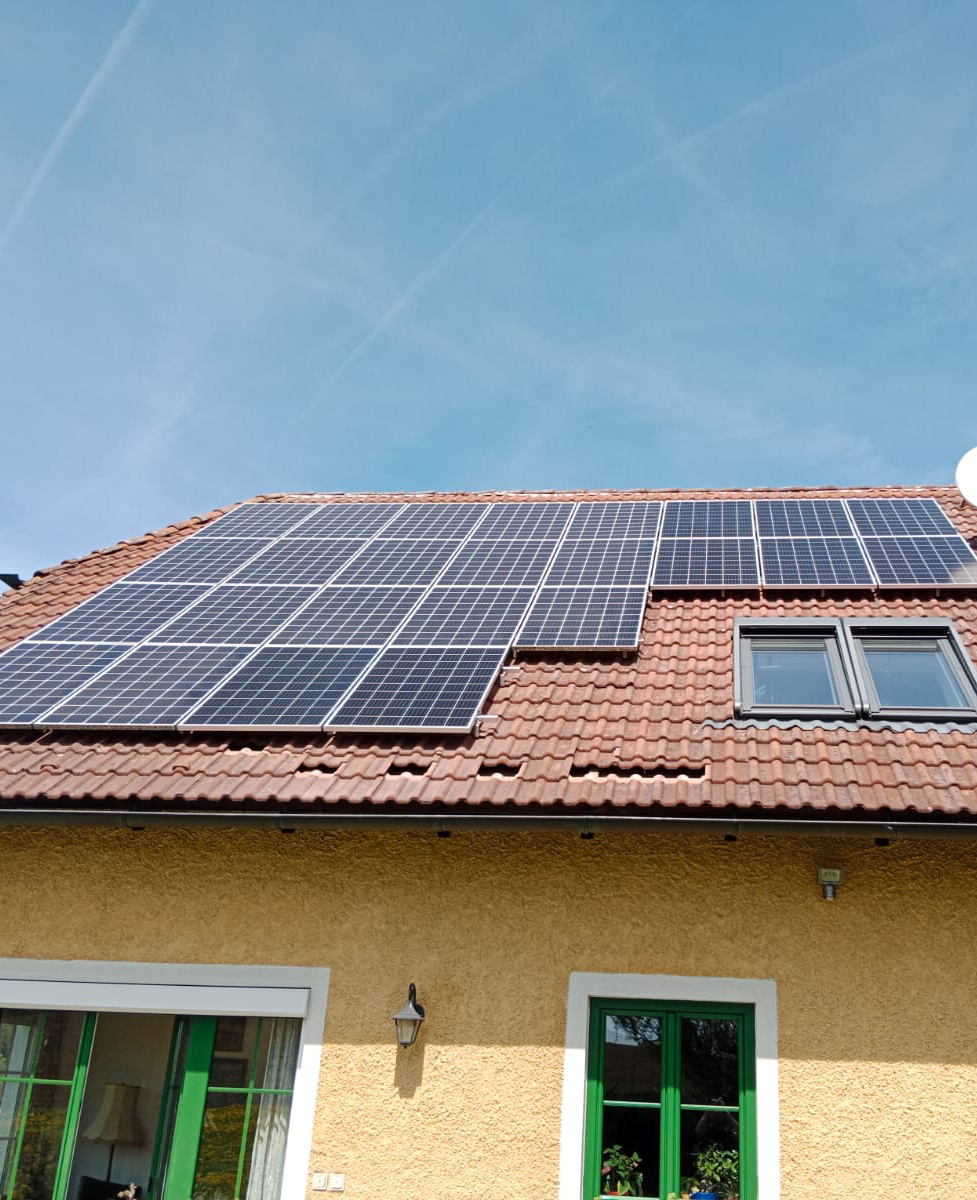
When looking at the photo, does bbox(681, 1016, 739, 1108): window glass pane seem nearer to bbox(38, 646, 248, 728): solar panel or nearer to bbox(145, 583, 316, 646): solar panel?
bbox(38, 646, 248, 728): solar panel

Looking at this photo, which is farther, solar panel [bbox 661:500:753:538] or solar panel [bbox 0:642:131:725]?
solar panel [bbox 661:500:753:538]

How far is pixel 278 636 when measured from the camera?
9.22 m

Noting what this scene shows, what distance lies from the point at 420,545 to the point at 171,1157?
22.2 ft

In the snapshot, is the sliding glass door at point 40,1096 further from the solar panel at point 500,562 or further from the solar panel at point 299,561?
the solar panel at point 500,562

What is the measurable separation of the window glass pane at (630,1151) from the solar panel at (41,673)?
17.6 feet

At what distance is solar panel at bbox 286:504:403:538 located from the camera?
1247 centimetres

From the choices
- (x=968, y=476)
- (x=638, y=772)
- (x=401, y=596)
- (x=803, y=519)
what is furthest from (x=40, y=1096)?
(x=968, y=476)

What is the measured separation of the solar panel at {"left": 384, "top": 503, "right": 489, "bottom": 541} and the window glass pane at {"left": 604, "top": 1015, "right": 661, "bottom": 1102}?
6416 millimetres

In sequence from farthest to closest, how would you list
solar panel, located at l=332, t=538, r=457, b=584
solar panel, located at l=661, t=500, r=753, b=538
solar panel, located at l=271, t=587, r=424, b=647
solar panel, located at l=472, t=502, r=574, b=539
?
1. solar panel, located at l=472, t=502, r=574, b=539
2. solar panel, located at l=661, t=500, r=753, b=538
3. solar panel, located at l=332, t=538, r=457, b=584
4. solar panel, located at l=271, t=587, r=424, b=647

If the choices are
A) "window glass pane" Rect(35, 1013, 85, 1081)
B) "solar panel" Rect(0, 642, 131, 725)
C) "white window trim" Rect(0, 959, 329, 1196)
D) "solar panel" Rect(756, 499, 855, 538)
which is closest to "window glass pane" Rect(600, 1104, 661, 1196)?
"white window trim" Rect(0, 959, 329, 1196)

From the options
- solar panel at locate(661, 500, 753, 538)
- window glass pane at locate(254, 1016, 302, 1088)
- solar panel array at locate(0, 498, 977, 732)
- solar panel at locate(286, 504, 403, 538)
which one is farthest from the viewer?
solar panel at locate(286, 504, 403, 538)

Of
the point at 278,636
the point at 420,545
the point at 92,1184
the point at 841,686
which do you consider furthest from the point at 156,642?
the point at 841,686

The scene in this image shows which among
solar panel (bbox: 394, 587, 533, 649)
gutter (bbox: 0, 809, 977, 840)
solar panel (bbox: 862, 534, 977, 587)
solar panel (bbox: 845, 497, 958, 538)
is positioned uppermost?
solar panel (bbox: 845, 497, 958, 538)

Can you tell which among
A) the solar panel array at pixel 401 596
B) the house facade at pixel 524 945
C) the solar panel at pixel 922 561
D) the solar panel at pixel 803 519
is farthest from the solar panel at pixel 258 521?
the solar panel at pixel 922 561
